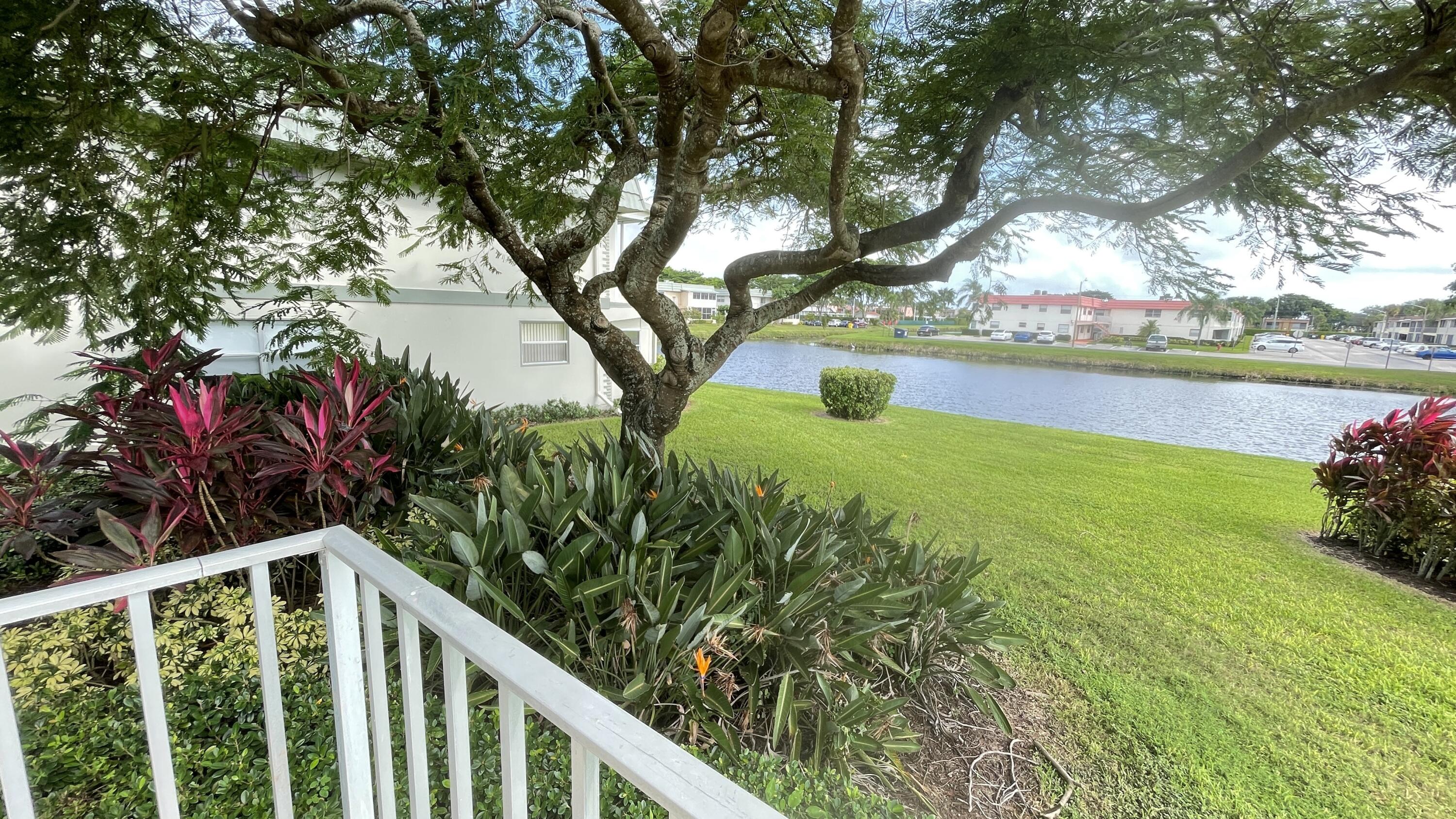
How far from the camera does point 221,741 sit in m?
1.68

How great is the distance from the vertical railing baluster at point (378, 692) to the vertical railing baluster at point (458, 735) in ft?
0.98

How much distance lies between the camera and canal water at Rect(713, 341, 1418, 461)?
1098 centimetres

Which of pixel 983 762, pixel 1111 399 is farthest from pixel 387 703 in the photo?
pixel 1111 399

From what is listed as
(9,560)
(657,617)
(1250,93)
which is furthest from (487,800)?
(1250,93)

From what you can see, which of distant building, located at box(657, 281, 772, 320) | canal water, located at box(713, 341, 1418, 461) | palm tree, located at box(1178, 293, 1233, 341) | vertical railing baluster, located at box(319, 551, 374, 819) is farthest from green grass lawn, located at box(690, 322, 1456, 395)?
vertical railing baluster, located at box(319, 551, 374, 819)

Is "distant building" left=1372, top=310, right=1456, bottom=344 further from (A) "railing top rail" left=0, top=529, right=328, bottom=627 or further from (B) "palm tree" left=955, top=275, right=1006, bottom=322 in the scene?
(A) "railing top rail" left=0, top=529, right=328, bottom=627

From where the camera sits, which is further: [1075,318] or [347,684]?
[1075,318]

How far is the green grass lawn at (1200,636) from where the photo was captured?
2256mm

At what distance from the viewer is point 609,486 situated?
7.48ft

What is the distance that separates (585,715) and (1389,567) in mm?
6760

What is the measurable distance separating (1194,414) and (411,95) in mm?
16145

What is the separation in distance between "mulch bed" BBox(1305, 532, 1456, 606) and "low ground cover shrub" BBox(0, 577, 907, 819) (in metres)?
5.23

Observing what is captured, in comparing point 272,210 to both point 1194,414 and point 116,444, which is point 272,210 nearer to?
point 116,444

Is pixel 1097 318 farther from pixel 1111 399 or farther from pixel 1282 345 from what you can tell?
pixel 1282 345
